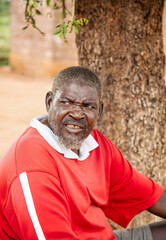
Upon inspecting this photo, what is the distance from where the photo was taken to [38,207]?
1777mm

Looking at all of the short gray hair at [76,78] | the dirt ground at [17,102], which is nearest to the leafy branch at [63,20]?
the short gray hair at [76,78]

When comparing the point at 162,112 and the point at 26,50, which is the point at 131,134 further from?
the point at 26,50

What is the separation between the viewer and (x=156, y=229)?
247 centimetres

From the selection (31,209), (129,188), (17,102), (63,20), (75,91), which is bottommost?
(17,102)

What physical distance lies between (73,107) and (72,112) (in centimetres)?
3

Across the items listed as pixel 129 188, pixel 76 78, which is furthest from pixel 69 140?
pixel 129 188

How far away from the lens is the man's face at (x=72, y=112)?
2.13 metres

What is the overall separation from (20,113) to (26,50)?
5.09 metres

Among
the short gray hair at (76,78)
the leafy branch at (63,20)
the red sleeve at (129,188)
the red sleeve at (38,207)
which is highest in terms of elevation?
the leafy branch at (63,20)

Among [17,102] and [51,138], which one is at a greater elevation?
[51,138]

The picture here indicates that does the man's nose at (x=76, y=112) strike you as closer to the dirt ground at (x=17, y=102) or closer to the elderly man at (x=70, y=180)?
the elderly man at (x=70, y=180)

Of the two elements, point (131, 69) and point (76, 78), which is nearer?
point (76, 78)

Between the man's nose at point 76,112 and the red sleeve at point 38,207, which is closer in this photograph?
the red sleeve at point 38,207

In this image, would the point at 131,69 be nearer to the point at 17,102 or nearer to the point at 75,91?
the point at 75,91
